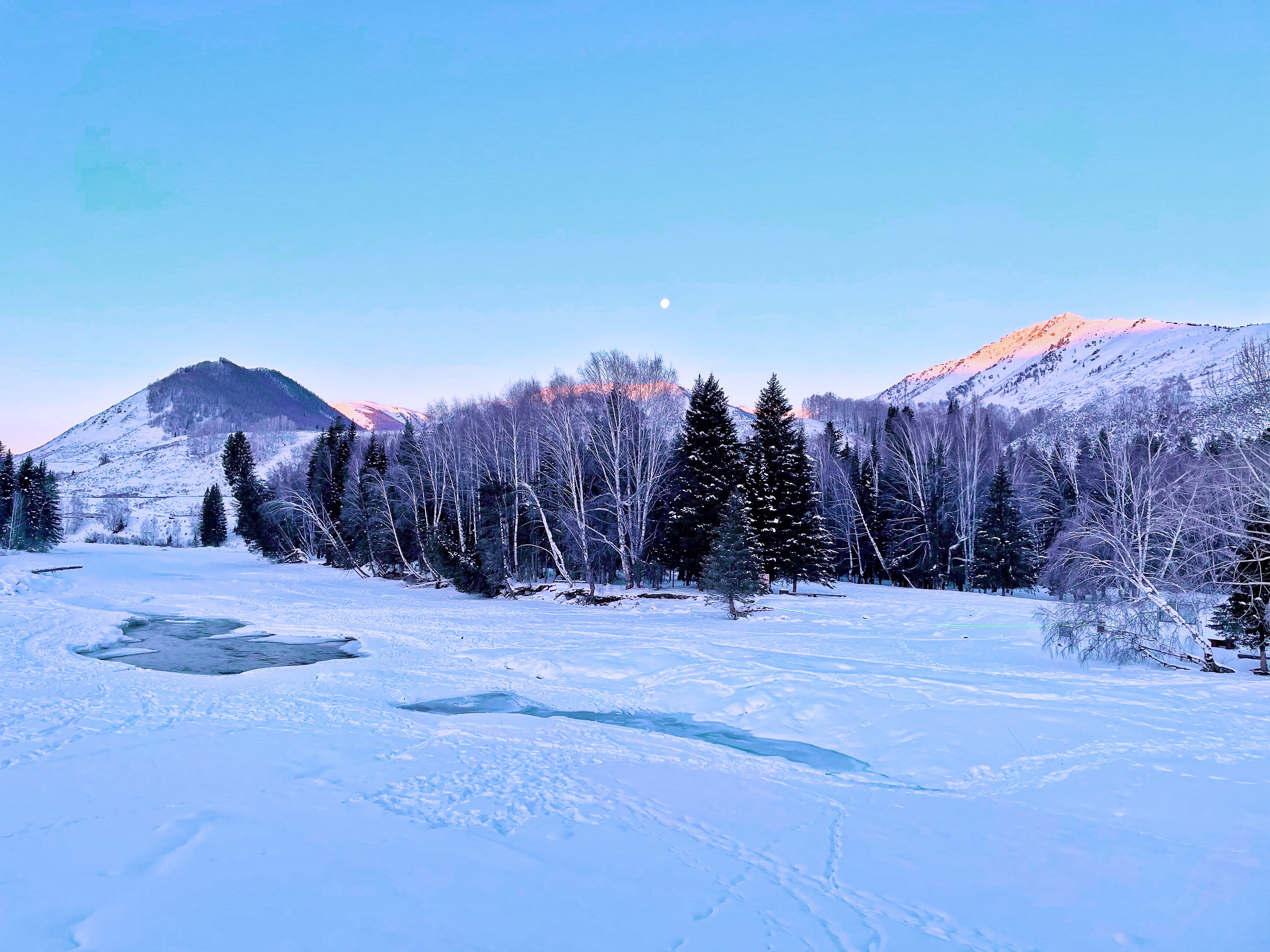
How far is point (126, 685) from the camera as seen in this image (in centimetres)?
1260

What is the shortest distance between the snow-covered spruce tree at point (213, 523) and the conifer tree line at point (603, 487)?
56122 millimetres

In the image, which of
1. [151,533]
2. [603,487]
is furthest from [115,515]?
[603,487]

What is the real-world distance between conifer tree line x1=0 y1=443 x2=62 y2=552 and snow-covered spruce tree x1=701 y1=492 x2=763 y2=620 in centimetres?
7168

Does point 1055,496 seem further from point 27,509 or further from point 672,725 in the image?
point 27,509

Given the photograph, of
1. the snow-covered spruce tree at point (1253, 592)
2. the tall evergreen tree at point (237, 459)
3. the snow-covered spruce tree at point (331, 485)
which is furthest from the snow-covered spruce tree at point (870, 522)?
the tall evergreen tree at point (237, 459)

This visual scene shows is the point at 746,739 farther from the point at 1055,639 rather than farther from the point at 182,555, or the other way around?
the point at 182,555

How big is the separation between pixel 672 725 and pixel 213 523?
94974mm

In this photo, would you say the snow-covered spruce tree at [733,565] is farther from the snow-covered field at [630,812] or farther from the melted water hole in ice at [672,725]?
the melted water hole in ice at [672,725]

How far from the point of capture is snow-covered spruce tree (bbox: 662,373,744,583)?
105 ft

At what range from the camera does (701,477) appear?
3234 centimetres

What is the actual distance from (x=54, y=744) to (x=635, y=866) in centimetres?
753

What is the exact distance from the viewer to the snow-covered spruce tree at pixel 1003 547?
4309cm

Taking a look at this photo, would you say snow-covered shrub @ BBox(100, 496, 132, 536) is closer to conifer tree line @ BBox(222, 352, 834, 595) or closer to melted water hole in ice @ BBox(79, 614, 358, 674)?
conifer tree line @ BBox(222, 352, 834, 595)

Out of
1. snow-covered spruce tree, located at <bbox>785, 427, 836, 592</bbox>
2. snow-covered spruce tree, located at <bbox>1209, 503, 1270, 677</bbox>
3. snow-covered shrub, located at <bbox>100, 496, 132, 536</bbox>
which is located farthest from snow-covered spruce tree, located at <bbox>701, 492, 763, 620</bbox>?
snow-covered shrub, located at <bbox>100, 496, 132, 536</bbox>
